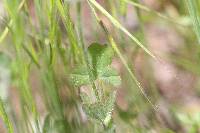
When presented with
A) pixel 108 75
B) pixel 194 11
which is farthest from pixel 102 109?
pixel 194 11

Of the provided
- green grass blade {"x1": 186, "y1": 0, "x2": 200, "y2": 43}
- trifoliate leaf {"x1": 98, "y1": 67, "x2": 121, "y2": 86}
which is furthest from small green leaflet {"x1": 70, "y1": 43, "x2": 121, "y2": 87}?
green grass blade {"x1": 186, "y1": 0, "x2": 200, "y2": 43}

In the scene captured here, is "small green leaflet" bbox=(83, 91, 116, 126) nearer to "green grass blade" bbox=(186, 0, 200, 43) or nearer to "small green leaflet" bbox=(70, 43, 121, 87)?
"small green leaflet" bbox=(70, 43, 121, 87)

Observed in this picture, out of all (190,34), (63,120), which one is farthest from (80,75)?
(190,34)

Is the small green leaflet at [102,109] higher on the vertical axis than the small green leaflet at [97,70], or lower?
lower

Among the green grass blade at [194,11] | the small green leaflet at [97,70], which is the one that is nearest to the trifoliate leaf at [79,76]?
the small green leaflet at [97,70]

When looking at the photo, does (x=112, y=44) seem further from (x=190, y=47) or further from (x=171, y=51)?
(x=171, y=51)

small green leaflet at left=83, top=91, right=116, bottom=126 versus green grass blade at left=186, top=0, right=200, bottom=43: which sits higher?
green grass blade at left=186, top=0, right=200, bottom=43

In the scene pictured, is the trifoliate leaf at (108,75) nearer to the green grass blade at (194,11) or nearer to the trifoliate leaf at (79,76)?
the trifoliate leaf at (79,76)

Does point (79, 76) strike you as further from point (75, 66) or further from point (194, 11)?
point (194, 11)
